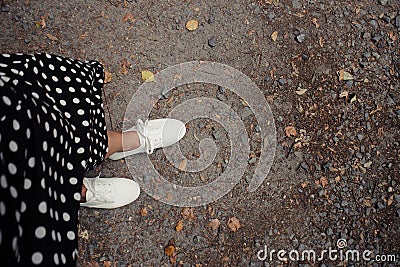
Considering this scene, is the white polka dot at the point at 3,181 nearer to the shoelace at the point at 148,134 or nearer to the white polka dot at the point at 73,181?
the white polka dot at the point at 73,181

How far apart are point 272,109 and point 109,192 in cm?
77

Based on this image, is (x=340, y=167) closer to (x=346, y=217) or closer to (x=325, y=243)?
(x=346, y=217)

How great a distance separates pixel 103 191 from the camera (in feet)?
5.31

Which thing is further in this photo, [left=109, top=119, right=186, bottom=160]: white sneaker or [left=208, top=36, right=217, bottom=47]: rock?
[left=208, top=36, right=217, bottom=47]: rock

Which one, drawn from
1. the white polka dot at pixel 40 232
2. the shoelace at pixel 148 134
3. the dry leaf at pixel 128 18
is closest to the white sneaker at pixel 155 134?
the shoelace at pixel 148 134

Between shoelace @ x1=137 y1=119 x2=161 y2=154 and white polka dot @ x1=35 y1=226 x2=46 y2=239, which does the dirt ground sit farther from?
white polka dot @ x1=35 y1=226 x2=46 y2=239

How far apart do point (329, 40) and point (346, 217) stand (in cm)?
79

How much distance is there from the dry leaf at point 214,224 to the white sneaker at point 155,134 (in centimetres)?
35

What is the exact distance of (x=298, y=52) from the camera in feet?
6.38

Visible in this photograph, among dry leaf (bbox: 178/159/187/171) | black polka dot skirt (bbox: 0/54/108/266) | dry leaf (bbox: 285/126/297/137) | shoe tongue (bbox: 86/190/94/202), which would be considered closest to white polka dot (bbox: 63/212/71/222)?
black polka dot skirt (bbox: 0/54/108/266)

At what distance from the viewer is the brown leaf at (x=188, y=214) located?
1748mm

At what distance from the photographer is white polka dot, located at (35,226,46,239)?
34.8 inches

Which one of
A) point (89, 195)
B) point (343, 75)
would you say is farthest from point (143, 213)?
point (343, 75)

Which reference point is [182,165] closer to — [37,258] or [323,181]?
[323,181]
